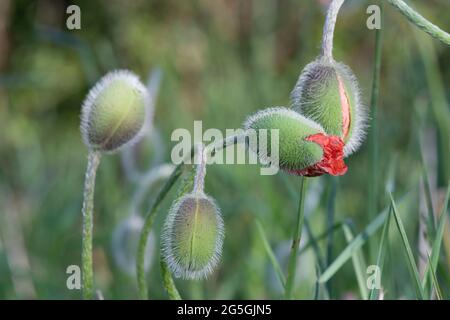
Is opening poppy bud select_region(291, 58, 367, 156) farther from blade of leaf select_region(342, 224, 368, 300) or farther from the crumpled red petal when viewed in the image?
blade of leaf select_region(342, 224, 368, 300)

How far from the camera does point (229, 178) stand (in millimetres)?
2600

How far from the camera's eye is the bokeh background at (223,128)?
1.97 m

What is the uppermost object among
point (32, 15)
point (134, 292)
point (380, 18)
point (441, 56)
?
point (32, 15)

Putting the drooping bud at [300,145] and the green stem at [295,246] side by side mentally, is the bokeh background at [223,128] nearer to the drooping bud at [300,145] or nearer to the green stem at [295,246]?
the green stem at [295,246]

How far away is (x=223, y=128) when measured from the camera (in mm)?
3074

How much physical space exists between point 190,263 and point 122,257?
0.74 meters

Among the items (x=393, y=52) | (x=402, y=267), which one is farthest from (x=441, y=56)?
(x=402, y=267)

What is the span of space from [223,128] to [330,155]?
77.6 inches

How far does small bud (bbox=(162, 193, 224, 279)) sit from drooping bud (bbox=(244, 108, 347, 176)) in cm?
11

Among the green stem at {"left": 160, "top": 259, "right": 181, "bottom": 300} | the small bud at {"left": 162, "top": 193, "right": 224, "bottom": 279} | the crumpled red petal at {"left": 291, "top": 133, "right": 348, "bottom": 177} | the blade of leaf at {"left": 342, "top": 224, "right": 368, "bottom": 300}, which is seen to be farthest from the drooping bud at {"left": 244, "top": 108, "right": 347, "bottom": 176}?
the blade of leaf at {"left": 342, "top": 224, "right": 368, "bottom": 300}

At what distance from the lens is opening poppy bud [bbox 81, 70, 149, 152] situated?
1.36 meters

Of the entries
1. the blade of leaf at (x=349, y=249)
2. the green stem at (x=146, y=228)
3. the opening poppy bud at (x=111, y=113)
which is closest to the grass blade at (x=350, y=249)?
the blade of leaf at (x=349, y=249)

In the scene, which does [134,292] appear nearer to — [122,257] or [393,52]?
[122,257]

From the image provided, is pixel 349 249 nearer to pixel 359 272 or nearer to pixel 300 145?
pixel 359 272
